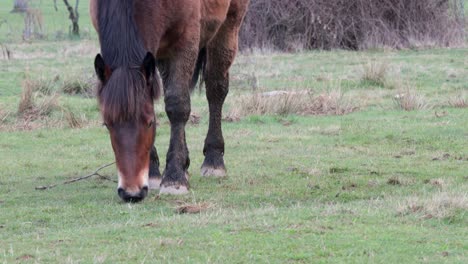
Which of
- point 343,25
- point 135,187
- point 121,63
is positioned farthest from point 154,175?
point 343,25

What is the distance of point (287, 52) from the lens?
2469 centimetres

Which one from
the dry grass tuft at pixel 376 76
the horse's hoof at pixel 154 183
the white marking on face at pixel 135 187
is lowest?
the dry grass tuft at pixel 376 76

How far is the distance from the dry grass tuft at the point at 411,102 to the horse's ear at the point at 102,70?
735 centimetres

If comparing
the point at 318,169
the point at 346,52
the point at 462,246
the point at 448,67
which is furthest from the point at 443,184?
the point at 346,52

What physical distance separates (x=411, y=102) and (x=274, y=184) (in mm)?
5720

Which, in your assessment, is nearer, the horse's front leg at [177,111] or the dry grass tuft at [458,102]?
the horse's front leg at [177,111]

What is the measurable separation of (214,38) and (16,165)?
99.0 inches

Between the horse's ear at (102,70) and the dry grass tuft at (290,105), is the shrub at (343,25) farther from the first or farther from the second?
the horse's ear at (102,70)

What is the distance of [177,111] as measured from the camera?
808 cm

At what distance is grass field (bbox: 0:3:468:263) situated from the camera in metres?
5.73

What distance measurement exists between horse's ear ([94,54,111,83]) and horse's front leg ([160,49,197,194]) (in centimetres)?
101

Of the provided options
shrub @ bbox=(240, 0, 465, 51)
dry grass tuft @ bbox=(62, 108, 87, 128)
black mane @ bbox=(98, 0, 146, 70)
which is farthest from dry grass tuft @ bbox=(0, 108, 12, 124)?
shrub @ bbox=(240, 0, 465, 51)

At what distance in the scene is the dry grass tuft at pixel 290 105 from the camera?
13445 millimetres

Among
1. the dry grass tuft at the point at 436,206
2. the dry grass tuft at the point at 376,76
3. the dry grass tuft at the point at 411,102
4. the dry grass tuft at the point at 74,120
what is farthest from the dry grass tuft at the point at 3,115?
the dry grass tuft at the point at 436,206
